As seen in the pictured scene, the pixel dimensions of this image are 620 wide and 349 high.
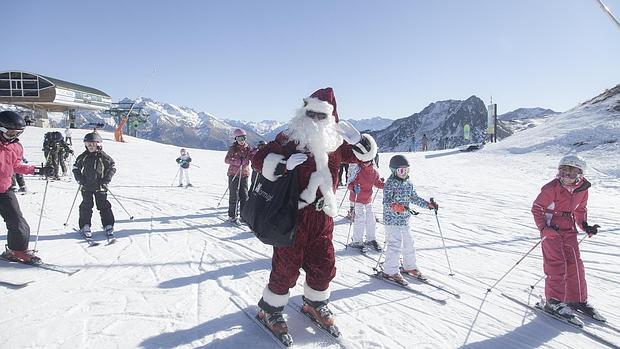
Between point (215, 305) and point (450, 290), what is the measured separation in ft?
10.3

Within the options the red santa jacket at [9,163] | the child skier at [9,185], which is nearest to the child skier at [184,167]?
the child skier at [9,185]

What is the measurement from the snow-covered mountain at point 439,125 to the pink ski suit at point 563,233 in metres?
133

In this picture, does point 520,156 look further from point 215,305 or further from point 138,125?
point 138,125

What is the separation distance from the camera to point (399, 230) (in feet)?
16.8

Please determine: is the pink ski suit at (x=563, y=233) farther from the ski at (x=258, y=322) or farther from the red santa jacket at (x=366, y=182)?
the ski at (x=258, y=322)

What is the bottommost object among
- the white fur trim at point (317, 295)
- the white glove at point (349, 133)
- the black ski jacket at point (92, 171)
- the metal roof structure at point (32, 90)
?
the white fur trim at point (317, 295)

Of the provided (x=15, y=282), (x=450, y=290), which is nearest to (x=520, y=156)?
(x=450, y=290)

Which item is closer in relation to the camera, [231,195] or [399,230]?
[399,230]

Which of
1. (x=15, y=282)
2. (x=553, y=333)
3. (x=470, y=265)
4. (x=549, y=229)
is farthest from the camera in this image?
(x=470, y=265)

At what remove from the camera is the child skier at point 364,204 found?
6691mm

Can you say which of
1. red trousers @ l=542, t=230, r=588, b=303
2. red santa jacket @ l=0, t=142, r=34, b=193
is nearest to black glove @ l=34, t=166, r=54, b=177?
red santa jacket @ l=0, t=142, r=34, b=193

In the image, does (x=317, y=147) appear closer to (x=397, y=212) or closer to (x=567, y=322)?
(x=397, y=212)

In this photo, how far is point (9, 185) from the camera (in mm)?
5000

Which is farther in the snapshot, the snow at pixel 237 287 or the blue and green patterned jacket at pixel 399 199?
the blue and green patterned jacket at pixel 399 199
